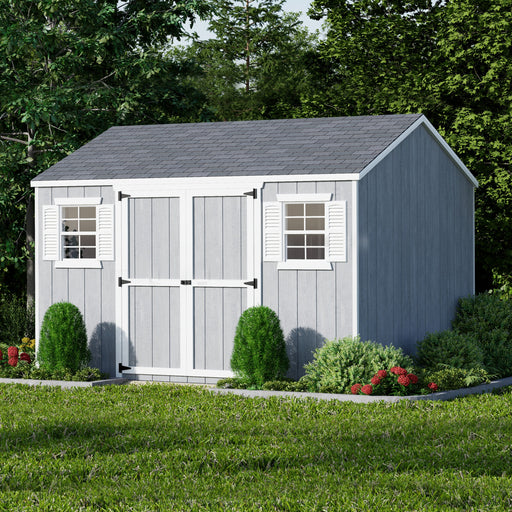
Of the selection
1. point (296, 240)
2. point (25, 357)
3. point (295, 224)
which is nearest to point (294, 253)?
point (296, 240)

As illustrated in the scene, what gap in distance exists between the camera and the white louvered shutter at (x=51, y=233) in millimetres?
14695

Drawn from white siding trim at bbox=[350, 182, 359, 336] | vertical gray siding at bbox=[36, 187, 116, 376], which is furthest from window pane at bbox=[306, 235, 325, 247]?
vertical gray siding at bbox=[36, 187, 116, 376]

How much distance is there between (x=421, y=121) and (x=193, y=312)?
4668 millimetres

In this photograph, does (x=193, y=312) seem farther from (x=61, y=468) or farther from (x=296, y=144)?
(x=61, y=468)

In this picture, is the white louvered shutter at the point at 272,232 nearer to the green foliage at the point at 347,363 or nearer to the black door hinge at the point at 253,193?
the black door hinge at the point at 253,193

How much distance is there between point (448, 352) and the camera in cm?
1377

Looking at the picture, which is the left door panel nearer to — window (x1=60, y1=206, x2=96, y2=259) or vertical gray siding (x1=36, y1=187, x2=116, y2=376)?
vertical gray siding (x1=36, y1=187, x2=116, y2=376)

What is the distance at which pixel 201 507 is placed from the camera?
268 inches

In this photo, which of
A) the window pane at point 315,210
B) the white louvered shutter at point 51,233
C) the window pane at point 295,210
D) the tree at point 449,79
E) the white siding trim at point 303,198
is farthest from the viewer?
the tree at point 449,79

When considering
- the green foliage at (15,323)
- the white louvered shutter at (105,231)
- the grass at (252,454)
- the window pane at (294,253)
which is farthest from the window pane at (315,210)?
the green foliage at (15,323)

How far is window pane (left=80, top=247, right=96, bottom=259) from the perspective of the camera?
50.4ft

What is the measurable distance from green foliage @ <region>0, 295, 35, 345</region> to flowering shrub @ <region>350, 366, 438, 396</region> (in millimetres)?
8893

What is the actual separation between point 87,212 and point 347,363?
5105mm

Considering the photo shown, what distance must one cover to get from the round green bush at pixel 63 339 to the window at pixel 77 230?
0.84 meters
